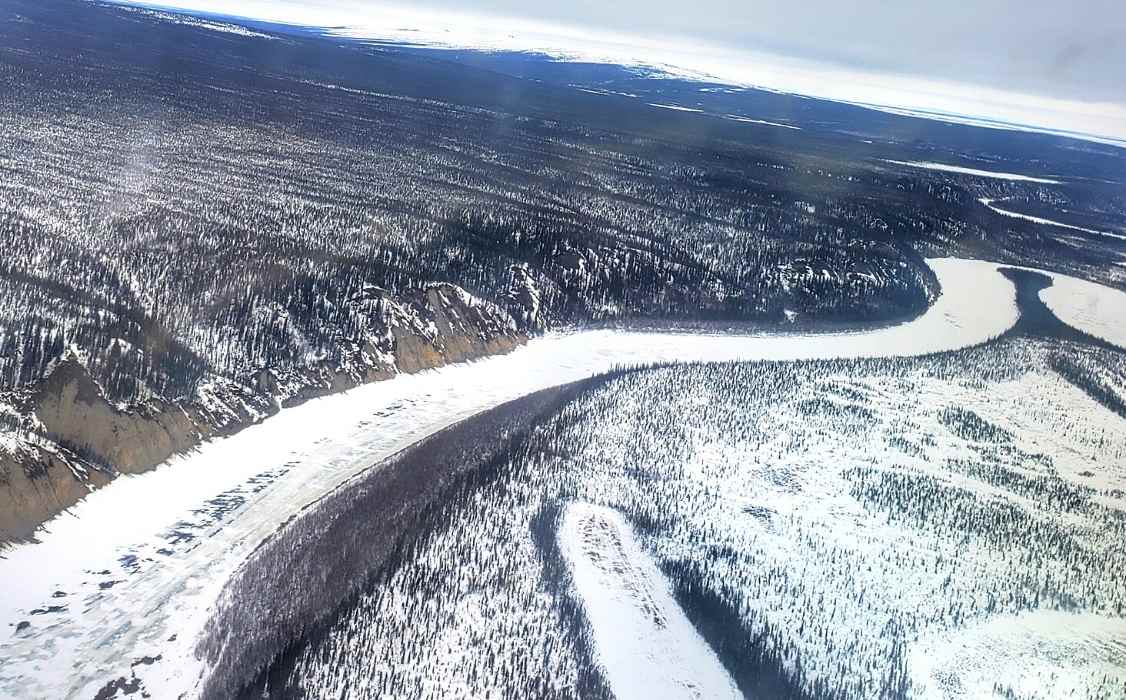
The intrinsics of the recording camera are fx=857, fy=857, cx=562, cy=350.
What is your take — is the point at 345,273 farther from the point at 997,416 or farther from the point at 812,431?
the point at 997,416

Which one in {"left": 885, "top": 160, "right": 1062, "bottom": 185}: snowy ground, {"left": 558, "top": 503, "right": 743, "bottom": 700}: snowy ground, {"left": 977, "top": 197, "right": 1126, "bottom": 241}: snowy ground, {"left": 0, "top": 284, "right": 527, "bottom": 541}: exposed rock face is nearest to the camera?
{"left": 558, "top": 503, "right": 743, "bottom": 700}: snowy ground

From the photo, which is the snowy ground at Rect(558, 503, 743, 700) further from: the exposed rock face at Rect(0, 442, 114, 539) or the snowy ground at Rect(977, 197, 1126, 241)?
the snowy ground at Rect(977, 197, 1126, 241)

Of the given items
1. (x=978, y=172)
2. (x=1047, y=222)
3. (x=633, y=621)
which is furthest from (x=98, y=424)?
(x=978, y=172)

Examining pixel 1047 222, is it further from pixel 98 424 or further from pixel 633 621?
pixel 98 424

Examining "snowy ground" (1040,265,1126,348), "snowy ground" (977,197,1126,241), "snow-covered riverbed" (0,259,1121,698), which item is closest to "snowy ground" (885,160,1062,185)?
"snowy ground" (977,197,1126,241)

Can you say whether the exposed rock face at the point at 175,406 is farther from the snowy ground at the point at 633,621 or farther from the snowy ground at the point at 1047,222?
the snowy ground at the point at 1047,222

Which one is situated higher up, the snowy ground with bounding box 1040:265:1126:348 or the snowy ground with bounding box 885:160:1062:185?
the snowy ground with bounding box 885:160:1062:185
